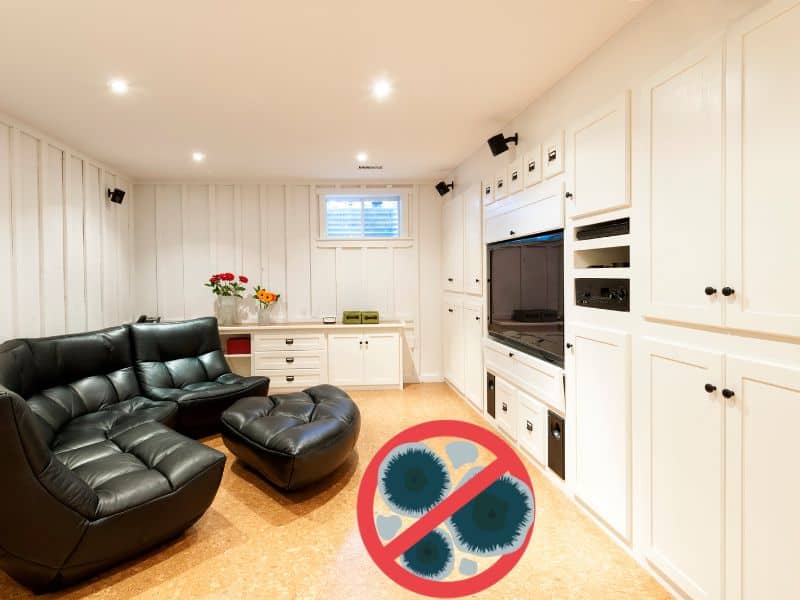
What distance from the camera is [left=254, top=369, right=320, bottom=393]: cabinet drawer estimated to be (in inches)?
184

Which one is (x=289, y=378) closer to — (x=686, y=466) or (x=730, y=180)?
(x=686, y=466)

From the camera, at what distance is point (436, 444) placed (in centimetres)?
85

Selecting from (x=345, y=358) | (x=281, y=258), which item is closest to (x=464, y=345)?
(x=345, y=358)

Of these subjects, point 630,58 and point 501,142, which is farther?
point 501,142

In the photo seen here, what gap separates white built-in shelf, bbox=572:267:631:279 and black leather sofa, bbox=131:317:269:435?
274 cm

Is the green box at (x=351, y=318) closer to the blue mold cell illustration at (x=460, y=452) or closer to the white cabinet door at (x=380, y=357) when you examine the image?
the white cabinet door at (x=380, y=357)

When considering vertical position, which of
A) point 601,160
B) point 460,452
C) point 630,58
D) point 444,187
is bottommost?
point 460,452

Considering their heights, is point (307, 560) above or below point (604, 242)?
below

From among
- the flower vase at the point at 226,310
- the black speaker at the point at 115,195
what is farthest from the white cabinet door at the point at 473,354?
the black speaker at the point at 115,195

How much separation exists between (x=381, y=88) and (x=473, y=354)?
8.11 ft

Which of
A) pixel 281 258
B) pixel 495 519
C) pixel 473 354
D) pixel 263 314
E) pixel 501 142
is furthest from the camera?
pixel 281 258

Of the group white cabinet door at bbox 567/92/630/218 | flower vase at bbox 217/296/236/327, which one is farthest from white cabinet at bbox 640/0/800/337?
flower vase at bbox 217/296/236/327

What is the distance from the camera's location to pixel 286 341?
15.3 ft

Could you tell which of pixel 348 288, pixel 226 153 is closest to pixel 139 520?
pixel 226 153
